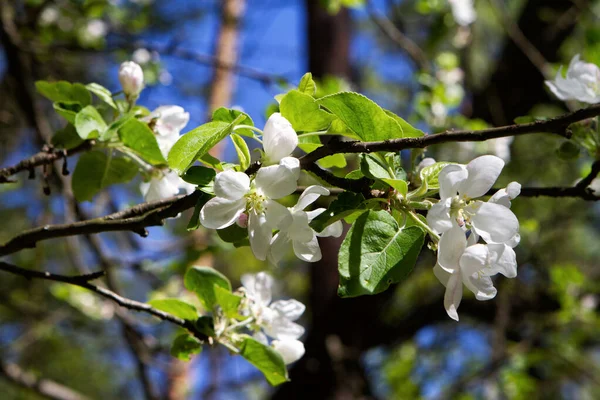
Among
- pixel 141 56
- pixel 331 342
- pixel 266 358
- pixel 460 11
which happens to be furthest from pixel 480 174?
pixel 331 342

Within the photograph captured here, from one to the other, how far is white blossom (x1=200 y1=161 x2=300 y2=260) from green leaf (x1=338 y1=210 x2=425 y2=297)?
7cm

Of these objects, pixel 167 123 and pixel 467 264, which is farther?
pixel 167 123

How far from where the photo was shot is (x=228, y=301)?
689mm

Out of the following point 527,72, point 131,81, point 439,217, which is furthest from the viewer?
point 527,72

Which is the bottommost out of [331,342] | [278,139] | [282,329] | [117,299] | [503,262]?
[331,342]

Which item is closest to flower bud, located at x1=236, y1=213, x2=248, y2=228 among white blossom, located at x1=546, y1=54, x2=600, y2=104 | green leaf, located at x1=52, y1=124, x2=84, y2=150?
green leaf, located at x1=52, y1=124, x2=84, y2=150

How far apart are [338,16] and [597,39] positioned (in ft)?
9.32

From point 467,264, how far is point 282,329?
33cm

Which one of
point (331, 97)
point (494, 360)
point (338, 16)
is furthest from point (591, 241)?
point (331, 97)

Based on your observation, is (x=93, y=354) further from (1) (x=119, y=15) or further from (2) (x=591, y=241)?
(2) (x=591, y=241)

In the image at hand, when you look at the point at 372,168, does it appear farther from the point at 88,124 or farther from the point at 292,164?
the point at 88,124

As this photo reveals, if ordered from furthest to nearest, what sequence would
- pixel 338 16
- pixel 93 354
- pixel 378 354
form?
pixel 93 354 → pixel 378 354 → pixel 338 16

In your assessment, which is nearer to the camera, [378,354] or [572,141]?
[572,141]

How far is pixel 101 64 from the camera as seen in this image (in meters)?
4.38
